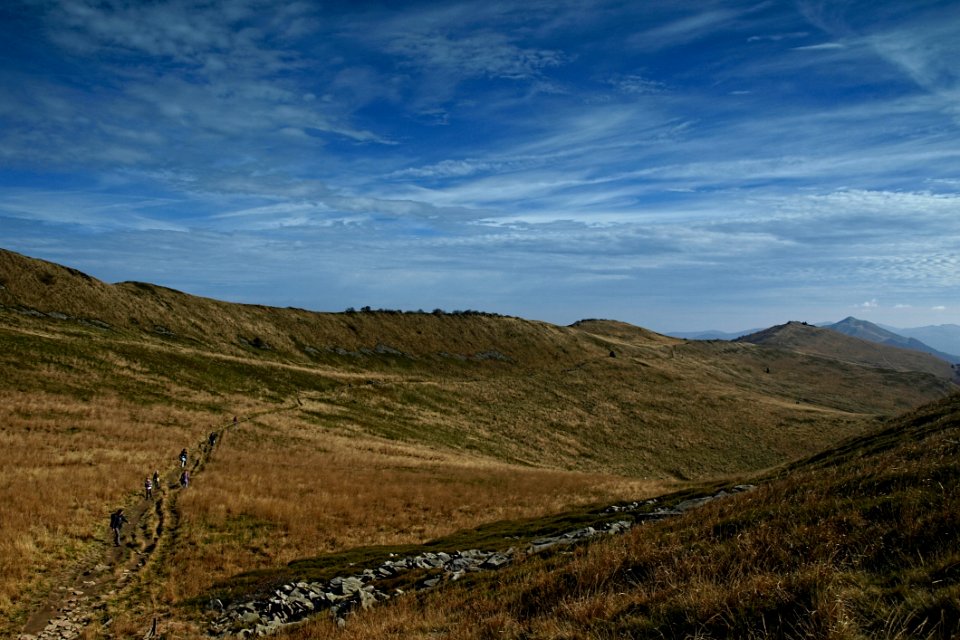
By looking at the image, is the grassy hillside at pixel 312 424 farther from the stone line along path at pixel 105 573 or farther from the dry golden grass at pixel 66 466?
the stone line along path at pixel 105 573

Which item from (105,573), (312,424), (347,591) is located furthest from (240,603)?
→ (312,424)

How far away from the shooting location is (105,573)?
62.0 feet

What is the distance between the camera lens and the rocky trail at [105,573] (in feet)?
50.0

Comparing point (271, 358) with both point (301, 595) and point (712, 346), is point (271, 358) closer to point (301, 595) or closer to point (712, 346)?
point (301, 595)

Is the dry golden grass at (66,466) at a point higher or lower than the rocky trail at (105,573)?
higher

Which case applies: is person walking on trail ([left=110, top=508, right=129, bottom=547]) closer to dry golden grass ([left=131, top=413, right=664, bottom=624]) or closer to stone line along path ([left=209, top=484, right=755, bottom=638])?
dry golden grass ([left=131, top=413, right=664, bottom=624])

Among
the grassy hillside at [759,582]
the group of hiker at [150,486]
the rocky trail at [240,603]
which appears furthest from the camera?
the group of hiker at [150,486]

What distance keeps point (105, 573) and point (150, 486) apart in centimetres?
950

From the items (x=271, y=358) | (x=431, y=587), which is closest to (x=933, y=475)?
(x=431, y=587)

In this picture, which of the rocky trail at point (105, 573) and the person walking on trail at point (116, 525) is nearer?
the rocky trail at point (105, 573)

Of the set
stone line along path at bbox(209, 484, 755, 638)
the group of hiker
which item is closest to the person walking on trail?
the group of hiker

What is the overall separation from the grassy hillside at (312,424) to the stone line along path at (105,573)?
15.6 inches

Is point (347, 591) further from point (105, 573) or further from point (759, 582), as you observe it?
point (759, 582)

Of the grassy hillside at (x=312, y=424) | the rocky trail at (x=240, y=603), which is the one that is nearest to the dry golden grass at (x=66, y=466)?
the grassy hillside at (x=312, y=424)
